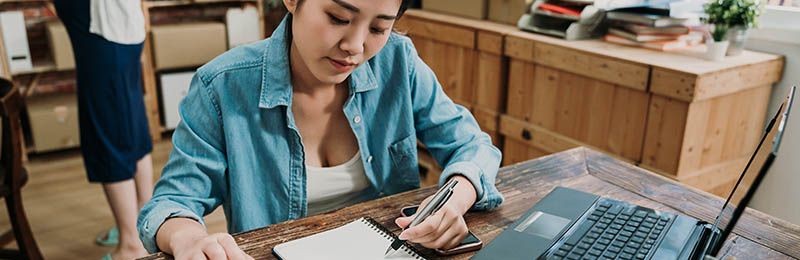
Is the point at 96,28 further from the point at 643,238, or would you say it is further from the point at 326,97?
the point at 643,238

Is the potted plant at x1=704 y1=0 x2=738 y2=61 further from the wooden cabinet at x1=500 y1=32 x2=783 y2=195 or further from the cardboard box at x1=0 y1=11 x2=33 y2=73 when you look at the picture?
the cardboard box at x1=0 y1=11 x2=33 y2=73

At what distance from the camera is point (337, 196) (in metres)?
1.20

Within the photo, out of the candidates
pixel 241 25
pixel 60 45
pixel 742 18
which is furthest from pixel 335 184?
pixel 241 25

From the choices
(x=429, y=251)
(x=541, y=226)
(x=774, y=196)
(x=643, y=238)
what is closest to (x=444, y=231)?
(x=429, y=251)

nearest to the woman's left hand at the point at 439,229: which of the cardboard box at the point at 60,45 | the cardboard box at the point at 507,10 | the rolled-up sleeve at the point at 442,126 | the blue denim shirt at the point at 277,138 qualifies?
the blue denim shirt at the point at 277,138

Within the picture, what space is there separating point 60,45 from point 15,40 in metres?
0.19

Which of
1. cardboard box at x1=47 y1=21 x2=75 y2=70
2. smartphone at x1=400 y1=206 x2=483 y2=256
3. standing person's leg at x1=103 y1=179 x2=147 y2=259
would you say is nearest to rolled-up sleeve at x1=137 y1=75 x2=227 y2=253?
smartphone at x1=400 y1=206 x2=483 y2=256

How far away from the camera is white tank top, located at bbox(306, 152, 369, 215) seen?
1155mm

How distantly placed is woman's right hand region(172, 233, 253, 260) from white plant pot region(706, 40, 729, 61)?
161 centimetres

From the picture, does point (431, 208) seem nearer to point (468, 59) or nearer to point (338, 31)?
point (338, 31)

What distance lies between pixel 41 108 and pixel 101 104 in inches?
47.4

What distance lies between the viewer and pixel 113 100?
2.10 meters

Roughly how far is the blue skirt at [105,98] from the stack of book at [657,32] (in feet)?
5.40

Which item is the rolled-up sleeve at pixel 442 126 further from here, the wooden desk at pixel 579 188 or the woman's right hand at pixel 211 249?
the woman's right hand at pixel 211 249
